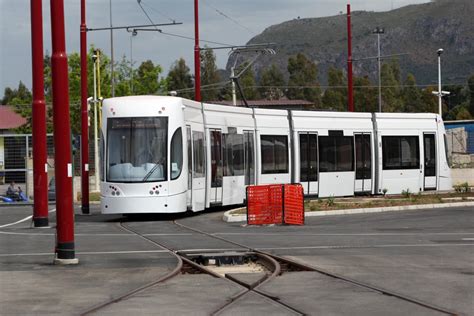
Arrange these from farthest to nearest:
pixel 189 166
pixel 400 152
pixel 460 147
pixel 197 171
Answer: pixel 460 147 → pixel 400 152 → pixel 197 171 → pixel 189 166

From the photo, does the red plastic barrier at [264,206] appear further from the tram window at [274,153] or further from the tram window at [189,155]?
the tram window at [274,153]

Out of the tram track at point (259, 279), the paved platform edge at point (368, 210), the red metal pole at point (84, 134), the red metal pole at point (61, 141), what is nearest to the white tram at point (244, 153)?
the paved platform edge at point (368, 210)

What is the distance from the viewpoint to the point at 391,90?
130 metres

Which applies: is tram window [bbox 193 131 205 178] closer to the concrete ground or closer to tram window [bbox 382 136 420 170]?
the concrete ground

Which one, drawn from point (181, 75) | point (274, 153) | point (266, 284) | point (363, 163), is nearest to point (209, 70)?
point (181, 75)

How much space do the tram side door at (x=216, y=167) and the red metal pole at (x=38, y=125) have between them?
5660 mm

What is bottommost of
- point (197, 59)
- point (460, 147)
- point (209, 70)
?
point (460, 147)

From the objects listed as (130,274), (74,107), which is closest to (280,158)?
(130,274)

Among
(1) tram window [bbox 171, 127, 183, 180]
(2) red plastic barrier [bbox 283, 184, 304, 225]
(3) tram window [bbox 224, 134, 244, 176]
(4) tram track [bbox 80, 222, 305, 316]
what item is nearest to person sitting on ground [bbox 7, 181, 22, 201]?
(3) tram window [bbox 224, 134, 244, 176]

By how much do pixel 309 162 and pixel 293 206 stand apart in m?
9.62

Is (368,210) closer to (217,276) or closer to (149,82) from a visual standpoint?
(217,276)

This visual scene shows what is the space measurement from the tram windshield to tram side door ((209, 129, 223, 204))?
322 cm

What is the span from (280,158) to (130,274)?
801 inches

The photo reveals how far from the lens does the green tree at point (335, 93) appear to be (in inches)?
5148
